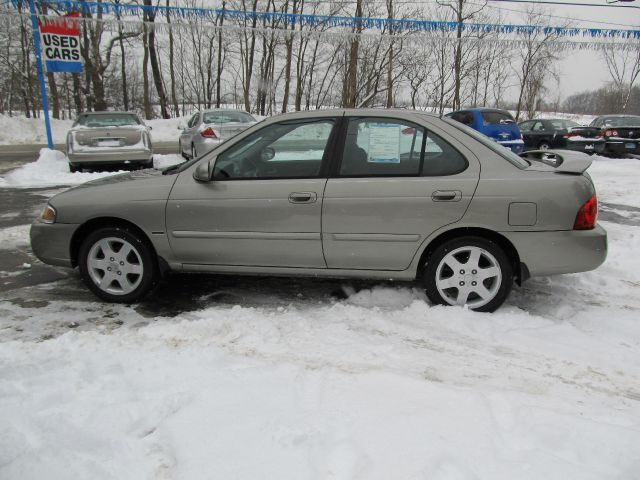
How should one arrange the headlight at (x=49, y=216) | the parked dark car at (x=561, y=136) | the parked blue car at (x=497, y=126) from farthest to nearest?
the parked dark car at (x=561, y=136)
the parked blue car at (x=497, y=126)
the headlight at (x=49, y=216)

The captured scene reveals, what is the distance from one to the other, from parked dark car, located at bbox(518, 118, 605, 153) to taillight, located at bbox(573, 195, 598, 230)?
13.9 m

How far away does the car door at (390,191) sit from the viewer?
11.7 feet

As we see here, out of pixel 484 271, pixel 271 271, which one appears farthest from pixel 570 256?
pixel 271 271

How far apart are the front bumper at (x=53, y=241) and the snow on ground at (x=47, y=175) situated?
679cm

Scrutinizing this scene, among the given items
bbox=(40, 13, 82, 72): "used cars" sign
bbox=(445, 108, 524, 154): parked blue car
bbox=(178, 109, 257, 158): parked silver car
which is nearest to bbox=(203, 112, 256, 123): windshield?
bbox=(178, 109, 257, 158): parked silver car

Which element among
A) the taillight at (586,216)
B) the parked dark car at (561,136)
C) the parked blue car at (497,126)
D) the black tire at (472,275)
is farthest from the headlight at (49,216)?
the parked dark car at (561,136)

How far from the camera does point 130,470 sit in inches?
81.7

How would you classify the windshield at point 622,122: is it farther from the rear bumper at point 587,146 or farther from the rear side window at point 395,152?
the rear side window at point 395,152

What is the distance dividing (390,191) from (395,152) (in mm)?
330

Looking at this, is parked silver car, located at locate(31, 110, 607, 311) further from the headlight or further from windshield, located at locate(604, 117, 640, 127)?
windshield, located at locate(604, 117, 640, 127)

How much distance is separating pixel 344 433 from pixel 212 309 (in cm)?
186

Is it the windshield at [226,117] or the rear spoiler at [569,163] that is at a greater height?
the windshield at [226,117]

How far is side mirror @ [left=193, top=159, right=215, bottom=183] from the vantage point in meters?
3.77

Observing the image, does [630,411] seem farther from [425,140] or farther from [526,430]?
[425,140]
